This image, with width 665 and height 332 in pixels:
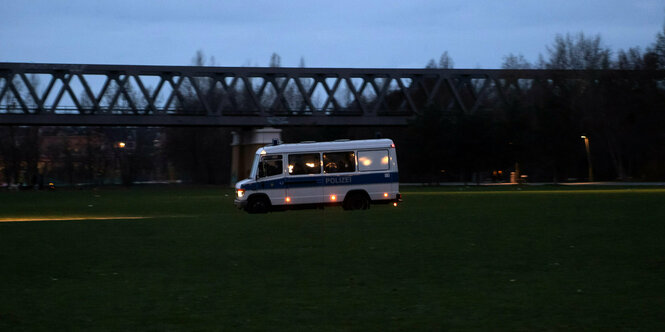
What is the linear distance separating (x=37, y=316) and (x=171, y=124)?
71.6 metres

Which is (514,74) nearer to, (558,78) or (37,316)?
(558,78)

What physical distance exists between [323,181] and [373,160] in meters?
2.01

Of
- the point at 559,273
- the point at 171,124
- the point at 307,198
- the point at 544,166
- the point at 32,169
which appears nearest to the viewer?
the point at 559,273

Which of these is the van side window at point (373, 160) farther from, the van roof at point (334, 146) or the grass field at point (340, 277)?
the grass field at point (340, 277)

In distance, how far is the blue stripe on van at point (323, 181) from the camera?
31953 mm

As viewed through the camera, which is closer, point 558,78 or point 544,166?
point 544,166

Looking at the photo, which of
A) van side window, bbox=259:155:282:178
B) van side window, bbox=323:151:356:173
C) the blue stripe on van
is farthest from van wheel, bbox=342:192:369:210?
van side window, bbox=259:155:282:178

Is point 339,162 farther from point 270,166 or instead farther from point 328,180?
point 270,166

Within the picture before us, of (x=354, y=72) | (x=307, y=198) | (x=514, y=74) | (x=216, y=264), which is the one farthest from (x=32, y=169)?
(x=216, y=264)

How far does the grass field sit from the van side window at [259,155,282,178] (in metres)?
9.63

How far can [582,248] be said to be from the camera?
16172 millimetres

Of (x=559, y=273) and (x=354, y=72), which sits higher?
(x=354, y=72)

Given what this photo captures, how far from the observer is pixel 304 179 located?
105 feet

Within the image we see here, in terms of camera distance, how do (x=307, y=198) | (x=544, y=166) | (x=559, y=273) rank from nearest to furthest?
(x=559, y=273), (x=307, y=198), (x=544, y=166)
